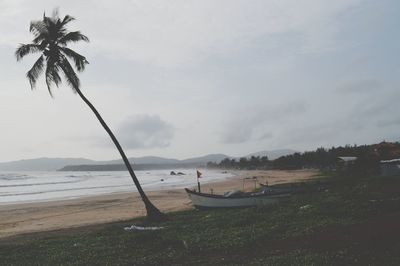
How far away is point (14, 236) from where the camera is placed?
28.4 meters

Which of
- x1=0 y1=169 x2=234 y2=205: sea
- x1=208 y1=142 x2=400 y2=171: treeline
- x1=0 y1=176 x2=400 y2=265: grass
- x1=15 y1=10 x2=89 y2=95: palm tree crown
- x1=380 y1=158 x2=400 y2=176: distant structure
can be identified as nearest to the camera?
x1=0 y1=176 x2=400 y2=265: grass

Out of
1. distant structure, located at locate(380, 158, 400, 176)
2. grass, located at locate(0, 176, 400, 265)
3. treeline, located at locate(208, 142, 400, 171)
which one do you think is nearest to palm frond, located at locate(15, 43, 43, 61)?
grass, located at locate(0, 176, 400, 265)

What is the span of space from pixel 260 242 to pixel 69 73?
17.8m

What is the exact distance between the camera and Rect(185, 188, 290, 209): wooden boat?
3156 cm

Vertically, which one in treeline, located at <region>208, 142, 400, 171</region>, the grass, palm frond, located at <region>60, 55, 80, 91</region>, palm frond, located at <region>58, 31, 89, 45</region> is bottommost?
the grass

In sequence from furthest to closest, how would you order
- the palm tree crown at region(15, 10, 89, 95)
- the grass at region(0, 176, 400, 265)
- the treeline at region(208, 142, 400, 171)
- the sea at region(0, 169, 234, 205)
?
the sea at region(0, 169, 234, 205) → the treeline at region(208, 142, 400, 171) → the palm tree crown at region(15, 10, 89, 95) → the grass at region(0, 176, 400, 265)

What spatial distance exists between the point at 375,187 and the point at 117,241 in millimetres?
17369

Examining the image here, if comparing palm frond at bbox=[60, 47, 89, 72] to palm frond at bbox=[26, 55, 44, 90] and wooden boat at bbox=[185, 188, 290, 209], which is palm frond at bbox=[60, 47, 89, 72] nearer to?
palm frond at bbox=[26, 55, 44, 90]

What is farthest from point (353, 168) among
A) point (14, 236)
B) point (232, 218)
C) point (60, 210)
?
point (14, 236)

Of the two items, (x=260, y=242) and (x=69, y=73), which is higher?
(x=69, y=73)

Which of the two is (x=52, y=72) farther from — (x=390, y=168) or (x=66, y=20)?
(x=390, y=168)

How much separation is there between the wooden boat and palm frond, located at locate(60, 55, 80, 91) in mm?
11341

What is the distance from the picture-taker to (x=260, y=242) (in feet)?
53.3

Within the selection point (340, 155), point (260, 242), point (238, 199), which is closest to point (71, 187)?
point (340, 155)
